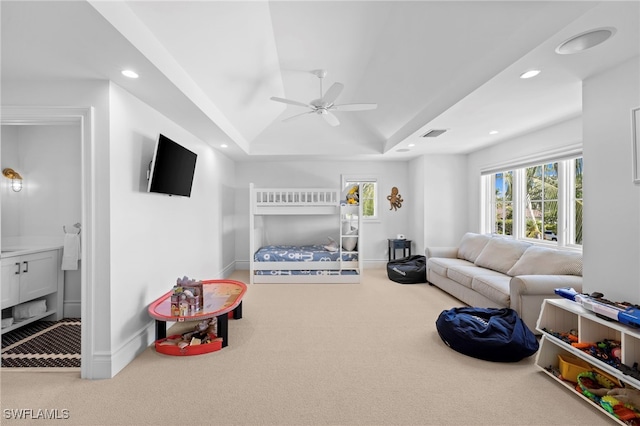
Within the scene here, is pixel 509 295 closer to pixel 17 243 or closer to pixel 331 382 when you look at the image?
pixel 331 382

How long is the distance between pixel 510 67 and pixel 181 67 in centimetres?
258

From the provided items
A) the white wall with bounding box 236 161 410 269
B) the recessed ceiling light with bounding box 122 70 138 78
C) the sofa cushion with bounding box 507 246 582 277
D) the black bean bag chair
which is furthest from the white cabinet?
the sofa cushion with bounding box 507 246 582 277

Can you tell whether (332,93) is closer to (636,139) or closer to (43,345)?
(636,139)

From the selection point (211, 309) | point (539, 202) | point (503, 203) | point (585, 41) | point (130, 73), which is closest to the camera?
point (585, 41)

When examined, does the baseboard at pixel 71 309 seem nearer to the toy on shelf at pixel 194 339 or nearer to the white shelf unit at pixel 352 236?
the toy on shelf at pixel 194 339

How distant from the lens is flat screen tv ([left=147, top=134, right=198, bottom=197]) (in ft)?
8.39

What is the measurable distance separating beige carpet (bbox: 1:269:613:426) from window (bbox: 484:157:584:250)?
199 centimetres

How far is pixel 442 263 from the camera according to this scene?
14.0 feet

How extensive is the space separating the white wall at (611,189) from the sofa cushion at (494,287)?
0.75m

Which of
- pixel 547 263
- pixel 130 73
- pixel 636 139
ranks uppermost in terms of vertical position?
pixel 130 73

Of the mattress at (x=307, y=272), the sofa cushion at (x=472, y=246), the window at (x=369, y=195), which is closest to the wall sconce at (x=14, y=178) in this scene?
the mattress at (x=307, y=272)

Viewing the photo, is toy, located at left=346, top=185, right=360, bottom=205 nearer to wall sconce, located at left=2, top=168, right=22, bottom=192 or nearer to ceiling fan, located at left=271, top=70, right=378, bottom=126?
ceiling fan, located at left=271, top=70, right=378, bottom=126

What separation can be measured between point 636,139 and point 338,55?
2.55 meters

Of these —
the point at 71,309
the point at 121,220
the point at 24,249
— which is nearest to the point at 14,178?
the point at 24,249
